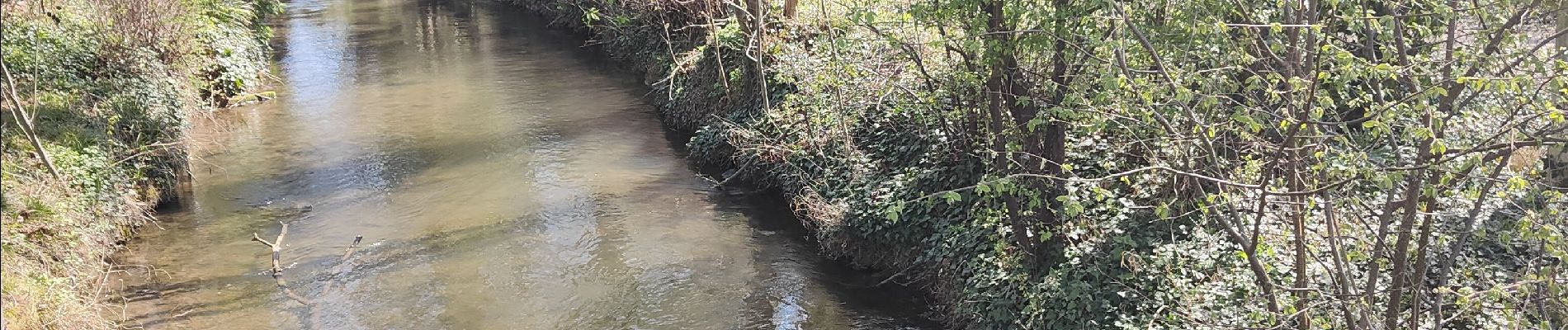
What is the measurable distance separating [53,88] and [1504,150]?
1360cm

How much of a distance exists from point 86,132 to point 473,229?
407 cm

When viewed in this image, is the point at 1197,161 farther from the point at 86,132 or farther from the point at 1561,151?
the point at 86,132

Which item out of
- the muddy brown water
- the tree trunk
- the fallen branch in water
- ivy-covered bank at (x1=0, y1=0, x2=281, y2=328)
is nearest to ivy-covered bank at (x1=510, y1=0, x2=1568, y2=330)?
the tree trunk

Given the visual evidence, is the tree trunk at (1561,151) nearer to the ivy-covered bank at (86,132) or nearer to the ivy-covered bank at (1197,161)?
the ivy-covered bank at (1197,161)

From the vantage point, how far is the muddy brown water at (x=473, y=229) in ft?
32.3

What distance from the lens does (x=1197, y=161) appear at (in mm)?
7496

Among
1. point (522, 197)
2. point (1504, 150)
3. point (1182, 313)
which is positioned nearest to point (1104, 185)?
point (1182, 313)

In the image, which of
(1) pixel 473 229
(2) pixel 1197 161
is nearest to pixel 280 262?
(1) pixel 473 229

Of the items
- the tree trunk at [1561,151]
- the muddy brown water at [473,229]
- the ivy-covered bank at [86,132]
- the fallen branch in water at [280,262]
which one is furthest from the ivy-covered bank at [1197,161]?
the ivy-covered bank at [86,132]

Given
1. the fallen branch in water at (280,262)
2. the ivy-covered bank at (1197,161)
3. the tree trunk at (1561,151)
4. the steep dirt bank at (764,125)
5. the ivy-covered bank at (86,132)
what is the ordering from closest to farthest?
the tree trunk at (1561,151)
the ivy-covered bank at (1197,161)
the ivy-covered bank at (86,132)
the fallen branch in water at (280,262)
the steep dirt bank at (764,125)

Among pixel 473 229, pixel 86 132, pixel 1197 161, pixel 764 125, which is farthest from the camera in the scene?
pixel 764 125

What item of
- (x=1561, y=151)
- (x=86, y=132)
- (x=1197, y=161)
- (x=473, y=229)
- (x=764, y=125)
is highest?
(x=1561, y=151)

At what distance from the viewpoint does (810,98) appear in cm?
1277

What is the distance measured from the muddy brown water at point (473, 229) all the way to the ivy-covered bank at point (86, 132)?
48 centimetres
